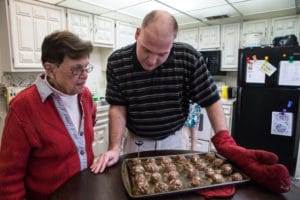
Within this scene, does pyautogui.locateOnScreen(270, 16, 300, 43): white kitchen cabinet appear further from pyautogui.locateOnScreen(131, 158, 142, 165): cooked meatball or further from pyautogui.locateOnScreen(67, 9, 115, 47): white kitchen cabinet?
pyautogui.locateOnScreen(131, 158, 142, 165): cooked meatball

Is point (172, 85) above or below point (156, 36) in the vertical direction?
below

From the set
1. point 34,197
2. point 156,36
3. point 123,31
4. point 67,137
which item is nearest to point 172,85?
point 156,36

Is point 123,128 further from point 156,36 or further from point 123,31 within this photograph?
point 123,31

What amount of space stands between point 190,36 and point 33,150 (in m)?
3.44

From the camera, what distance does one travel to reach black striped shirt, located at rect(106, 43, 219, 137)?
1247 mm

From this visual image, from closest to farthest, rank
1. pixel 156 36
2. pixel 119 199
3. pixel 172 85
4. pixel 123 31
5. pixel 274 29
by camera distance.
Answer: pixel 119 199 → pixel 156 36 → pixel 172 85 → pixel 274 29 → pixel 123 31

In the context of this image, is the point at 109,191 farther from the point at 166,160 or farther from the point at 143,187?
the point at 166,160

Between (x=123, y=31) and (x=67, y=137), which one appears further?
(x=123, y=31)

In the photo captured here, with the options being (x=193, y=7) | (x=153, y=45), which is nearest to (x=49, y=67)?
(x=153, y=45)

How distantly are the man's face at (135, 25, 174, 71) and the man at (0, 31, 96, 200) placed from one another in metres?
0.26

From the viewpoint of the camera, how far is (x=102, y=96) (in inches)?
150

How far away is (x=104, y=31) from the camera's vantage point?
3.24 metres

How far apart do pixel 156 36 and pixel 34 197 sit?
908 mm

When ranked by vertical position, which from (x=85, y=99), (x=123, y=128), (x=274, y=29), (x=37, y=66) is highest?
(x=274, y=29)
